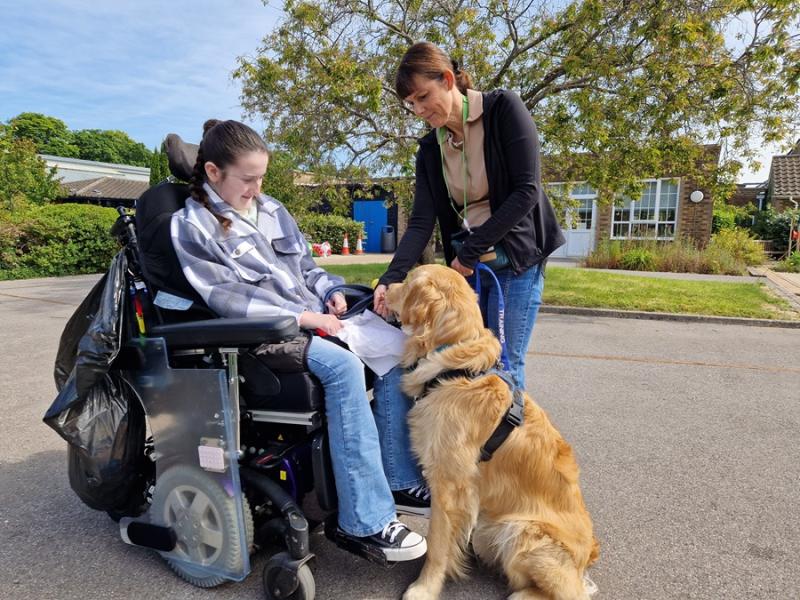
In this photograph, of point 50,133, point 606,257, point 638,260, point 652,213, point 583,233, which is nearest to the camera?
point 638,260

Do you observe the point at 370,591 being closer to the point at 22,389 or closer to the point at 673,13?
the point at 22,389

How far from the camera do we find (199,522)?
2090 mm

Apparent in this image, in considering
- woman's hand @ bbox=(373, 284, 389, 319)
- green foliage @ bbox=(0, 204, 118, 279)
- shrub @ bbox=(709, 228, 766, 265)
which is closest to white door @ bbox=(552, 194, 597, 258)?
shrub @ bbox=(709, 228, 766, 265)

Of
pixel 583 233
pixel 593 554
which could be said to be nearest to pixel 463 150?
pixel 593 554

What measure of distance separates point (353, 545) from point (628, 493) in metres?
1.75

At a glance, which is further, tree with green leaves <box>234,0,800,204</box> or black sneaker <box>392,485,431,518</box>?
tree with green leaves <box>234,0,800,204</box>

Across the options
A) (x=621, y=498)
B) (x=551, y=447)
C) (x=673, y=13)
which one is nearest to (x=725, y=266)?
(x=673, y=13)

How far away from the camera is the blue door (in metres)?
26.4

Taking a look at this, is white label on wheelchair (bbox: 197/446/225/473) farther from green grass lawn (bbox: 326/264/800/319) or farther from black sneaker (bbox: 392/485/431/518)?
green grass lawn (bbox: 326/264/800/319)

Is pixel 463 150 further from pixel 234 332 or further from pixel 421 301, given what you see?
pixel 234 332

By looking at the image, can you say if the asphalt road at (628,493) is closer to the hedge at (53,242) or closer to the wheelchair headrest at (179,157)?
the wheelchair headrest at (179,157)

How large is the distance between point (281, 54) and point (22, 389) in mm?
7125

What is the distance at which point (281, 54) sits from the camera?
30.6 ft

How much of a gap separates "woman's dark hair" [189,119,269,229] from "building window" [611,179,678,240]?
61.5ft
